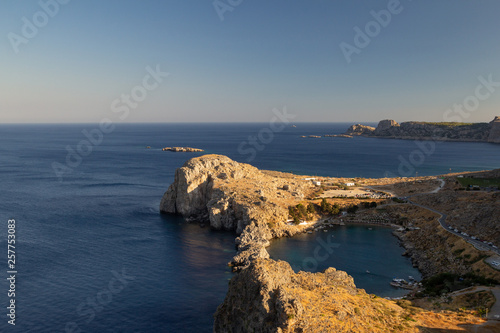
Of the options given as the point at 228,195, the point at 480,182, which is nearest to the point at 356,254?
the point at 228,195

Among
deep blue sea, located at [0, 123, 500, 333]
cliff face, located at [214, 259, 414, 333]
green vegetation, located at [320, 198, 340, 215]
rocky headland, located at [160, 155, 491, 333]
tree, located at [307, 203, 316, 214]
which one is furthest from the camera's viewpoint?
green vegetation, located at [320, 198, 340, 215]

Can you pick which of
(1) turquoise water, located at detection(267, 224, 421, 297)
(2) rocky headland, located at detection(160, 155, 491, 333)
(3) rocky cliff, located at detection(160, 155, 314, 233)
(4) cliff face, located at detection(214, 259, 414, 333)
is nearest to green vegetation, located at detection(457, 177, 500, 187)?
(2) rocky headland, located at detection(160, 155, 491, 333)

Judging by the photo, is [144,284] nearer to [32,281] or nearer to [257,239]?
[32,281]

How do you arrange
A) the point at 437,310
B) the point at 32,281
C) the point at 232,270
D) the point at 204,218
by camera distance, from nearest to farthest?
the point at 437,310, the point at 32,281, the point at 232,270, the point at 204,218

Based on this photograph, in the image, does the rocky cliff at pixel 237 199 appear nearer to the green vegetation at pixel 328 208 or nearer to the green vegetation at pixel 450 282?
the green vegetation at pixel 328 208

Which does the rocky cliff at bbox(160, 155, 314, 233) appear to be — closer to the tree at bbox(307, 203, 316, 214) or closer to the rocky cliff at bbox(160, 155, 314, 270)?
the rocky cliff at bbox(160, 155, 314, 270)

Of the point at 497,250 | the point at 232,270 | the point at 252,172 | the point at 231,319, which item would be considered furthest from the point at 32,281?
the point at 497,250
